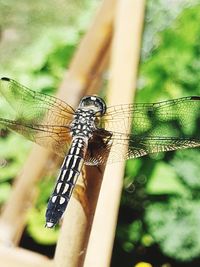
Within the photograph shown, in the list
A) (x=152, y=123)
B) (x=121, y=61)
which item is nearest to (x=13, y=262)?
(x=121, y=61)

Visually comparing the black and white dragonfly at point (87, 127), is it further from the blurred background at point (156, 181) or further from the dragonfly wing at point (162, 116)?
the blurred background at point (156, 181)

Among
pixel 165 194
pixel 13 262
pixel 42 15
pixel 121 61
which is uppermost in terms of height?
pixel 42 15

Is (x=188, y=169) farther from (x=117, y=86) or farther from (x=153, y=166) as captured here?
(x=117, y=86)

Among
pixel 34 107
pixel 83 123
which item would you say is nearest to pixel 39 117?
pixel 34 107

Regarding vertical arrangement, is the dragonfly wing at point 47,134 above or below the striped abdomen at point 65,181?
above

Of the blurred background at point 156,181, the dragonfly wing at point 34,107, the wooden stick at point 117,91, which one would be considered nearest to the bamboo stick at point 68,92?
the wooden stick at point 117,91

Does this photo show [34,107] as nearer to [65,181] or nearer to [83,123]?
[83,123]

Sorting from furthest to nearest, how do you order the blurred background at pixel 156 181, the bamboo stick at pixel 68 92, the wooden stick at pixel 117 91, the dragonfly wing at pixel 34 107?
the blurred background at pixel 156 181, the dragonfly wing at pixel 34 107, the bamboo stick at pixel 68 92, the wooden stick at pixel 117 91

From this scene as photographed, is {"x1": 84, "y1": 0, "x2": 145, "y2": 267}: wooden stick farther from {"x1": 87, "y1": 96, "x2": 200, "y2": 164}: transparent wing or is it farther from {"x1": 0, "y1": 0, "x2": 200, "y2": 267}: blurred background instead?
{"x1": 0, "y1": 0, "x2": 200, "y2": 267}: blurred background
